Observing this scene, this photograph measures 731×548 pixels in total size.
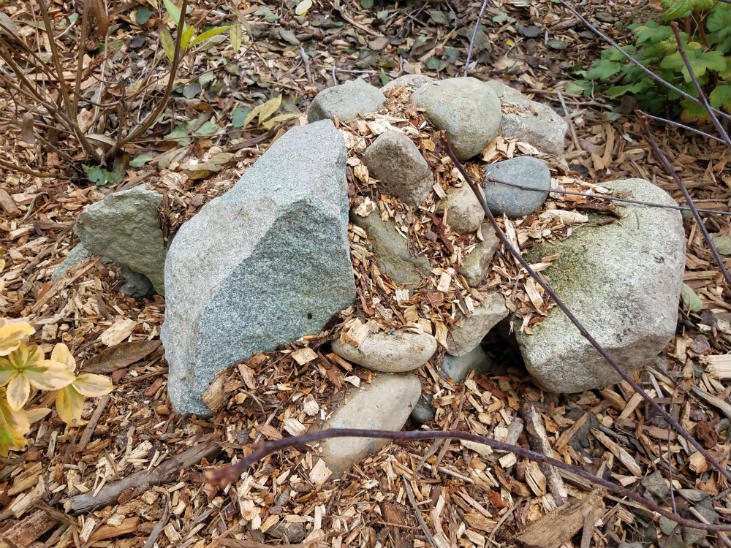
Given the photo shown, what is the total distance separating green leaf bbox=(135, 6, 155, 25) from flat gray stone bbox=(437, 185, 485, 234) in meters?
2.95

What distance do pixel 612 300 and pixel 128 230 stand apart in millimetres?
2430

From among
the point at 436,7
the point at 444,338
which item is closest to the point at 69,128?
the point at 444,338

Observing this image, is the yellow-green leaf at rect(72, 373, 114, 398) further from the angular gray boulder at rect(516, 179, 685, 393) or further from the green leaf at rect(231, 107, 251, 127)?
the green leaf at rect(231, 107, 251, 127)

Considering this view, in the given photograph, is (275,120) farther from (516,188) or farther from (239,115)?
(516,188)

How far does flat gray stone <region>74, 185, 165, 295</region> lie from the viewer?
2527mm

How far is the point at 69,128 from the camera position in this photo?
2.99 m

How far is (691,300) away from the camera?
9.58ft

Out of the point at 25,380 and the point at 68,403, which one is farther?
the point at 68,403

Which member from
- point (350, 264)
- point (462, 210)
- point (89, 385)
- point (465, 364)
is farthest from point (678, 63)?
point (89, 385)

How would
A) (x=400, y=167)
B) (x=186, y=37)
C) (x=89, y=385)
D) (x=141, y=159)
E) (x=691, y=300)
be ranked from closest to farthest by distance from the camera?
(x=89, y=385) → (x=186, y=37) → (x=400, y=167) → (x=691, y=300) → (x=141, y=159)

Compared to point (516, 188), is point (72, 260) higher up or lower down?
lower down

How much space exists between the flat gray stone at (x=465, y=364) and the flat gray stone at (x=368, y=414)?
25 cm

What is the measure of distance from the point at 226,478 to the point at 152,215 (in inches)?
88.8

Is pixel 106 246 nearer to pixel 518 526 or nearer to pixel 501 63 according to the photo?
pixel 518 526
